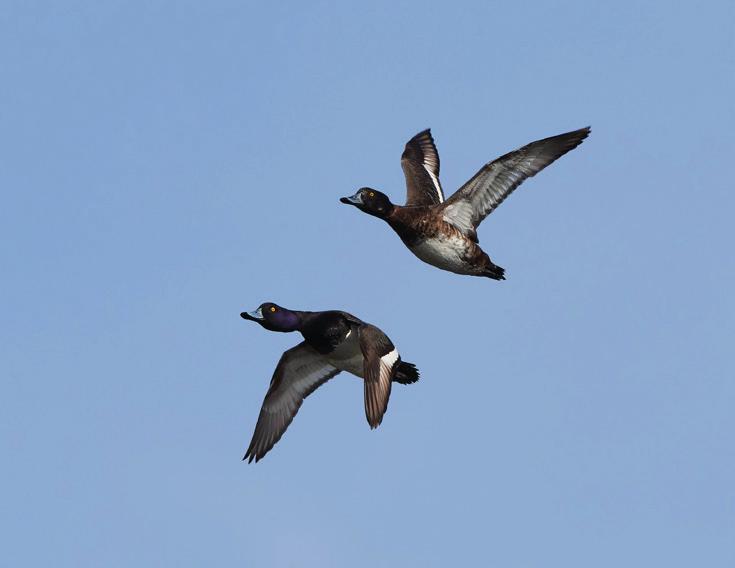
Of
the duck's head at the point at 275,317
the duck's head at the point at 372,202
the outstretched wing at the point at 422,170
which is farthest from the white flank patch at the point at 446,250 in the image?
the outstretched wing at the point at 422,170

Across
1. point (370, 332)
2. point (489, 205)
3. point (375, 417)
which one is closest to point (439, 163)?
point (489, 205)

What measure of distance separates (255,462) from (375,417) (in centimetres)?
356

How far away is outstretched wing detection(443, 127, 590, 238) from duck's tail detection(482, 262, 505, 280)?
0.51 m

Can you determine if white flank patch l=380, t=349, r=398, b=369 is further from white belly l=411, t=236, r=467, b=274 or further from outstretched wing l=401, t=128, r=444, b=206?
outstretched wing l=401, t=128, r=444, b=206

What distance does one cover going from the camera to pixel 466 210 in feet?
59.9

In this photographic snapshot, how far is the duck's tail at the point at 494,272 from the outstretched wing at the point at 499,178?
1.67ft

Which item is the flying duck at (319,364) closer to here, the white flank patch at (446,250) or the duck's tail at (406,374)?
the duck's tail at (406,374)

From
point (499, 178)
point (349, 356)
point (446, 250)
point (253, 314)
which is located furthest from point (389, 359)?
point (499, 178)

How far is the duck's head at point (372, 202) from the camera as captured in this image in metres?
18.2

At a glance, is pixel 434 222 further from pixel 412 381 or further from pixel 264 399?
pixel 264 399

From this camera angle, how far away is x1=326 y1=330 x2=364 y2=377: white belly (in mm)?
17906

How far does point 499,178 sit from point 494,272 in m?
1.31

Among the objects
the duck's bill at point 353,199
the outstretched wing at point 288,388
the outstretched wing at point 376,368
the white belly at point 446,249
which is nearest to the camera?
the outstretched wing at point 376,368

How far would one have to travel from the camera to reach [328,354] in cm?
1831
